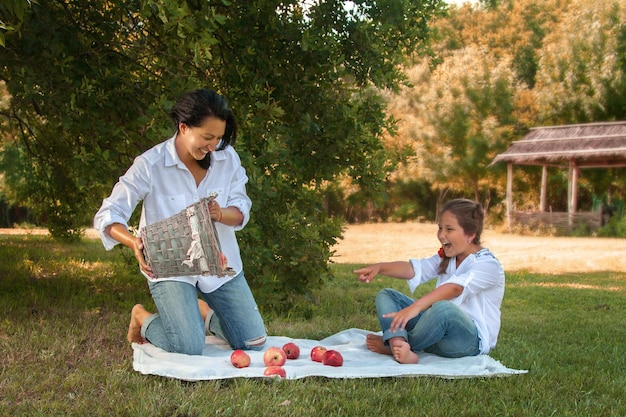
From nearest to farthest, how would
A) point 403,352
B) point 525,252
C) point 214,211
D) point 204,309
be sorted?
point 214,211, point 403,352, point 204,309, point 525,252

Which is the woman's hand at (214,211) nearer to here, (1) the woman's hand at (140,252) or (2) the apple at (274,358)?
(1) the woman's hand at (140,252)

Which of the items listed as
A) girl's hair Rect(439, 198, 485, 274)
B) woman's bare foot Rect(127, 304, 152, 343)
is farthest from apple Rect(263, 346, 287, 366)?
girl's hair Rect(439, 198, 485, 274)

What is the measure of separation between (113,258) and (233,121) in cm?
624

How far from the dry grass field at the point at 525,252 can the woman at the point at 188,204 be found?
5719mm

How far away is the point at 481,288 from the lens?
12.1 feet

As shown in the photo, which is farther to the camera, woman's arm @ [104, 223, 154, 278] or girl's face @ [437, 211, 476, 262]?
girl's face @ [437, 211, 476, 262]

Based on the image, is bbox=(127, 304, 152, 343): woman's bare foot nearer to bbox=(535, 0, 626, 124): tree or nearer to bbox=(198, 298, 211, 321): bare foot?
bbox=(198, 298, 211, 321): bare foot

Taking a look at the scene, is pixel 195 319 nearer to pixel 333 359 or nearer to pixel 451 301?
pixel 333 359

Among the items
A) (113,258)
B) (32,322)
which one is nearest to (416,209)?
(113,258)

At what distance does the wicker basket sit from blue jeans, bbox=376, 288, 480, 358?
3.85 feet

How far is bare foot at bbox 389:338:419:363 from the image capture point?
3658 millimetres

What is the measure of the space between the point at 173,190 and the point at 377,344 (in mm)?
1492

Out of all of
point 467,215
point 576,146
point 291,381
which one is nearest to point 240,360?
point 291,381

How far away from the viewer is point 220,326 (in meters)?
4.13
